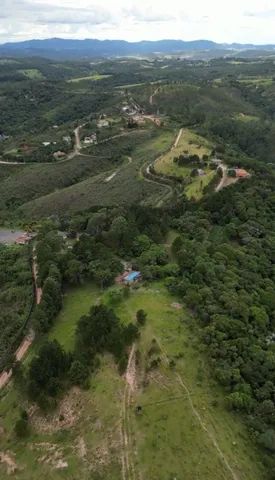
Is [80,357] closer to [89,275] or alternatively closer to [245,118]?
[89,275]

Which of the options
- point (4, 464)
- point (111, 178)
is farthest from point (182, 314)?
point (111, 178)

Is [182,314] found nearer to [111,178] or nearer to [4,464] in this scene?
[4,464]

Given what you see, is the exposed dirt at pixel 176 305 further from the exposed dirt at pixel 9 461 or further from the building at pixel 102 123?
the building at pixel 102 123

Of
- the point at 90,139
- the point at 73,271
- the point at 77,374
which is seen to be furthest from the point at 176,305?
the point at 90,139

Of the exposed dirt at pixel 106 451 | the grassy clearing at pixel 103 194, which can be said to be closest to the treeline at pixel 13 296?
the exposed dirt at pixel 106 451

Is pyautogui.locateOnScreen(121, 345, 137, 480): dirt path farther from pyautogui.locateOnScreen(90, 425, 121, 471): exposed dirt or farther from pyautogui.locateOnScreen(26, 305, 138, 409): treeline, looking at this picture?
pyautogui.locateOnScreen(26, 305, 138, 409): treeline

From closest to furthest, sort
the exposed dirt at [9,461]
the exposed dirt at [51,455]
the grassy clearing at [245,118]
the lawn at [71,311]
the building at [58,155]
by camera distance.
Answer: the exposed dirt at [51,455] < the exposed dirt at [9,461] < the lawn at [71,311] < the building at [58,155] < the grassy clearing at [245,118]
